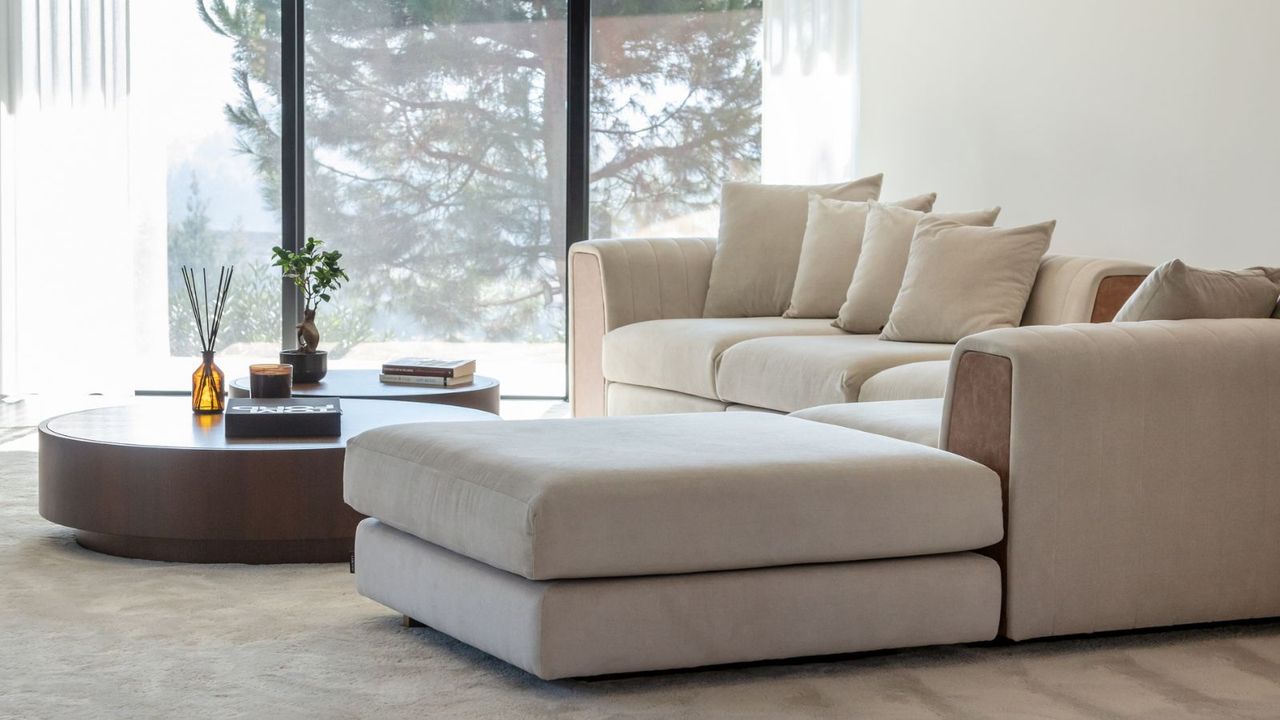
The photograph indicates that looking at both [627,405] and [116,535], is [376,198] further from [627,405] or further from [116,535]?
[116,535]

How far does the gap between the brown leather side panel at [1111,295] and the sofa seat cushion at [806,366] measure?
1.32ft

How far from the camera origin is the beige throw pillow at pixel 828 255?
4.82 metres

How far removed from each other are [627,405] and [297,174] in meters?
2.40

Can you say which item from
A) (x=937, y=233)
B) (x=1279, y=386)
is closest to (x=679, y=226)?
(x=937, y=233)

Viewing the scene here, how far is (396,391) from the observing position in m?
4.17

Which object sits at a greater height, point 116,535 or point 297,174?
point 297,174

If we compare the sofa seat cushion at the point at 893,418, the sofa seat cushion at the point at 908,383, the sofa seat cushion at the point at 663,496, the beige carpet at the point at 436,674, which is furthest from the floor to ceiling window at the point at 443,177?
the sofa seat cushion at the point at 663,496

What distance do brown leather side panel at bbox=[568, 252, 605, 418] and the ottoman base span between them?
253 centimetres

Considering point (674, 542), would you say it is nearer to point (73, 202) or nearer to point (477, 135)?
point (477, 135)

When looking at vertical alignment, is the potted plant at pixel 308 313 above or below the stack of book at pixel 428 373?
above

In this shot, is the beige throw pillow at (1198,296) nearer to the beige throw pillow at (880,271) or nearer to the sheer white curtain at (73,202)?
the beige throw pillow at (880,271)

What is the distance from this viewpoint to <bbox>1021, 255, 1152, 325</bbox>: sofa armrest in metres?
3.92

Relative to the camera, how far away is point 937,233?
14.0 ft

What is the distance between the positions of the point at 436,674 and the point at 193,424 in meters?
1.39
